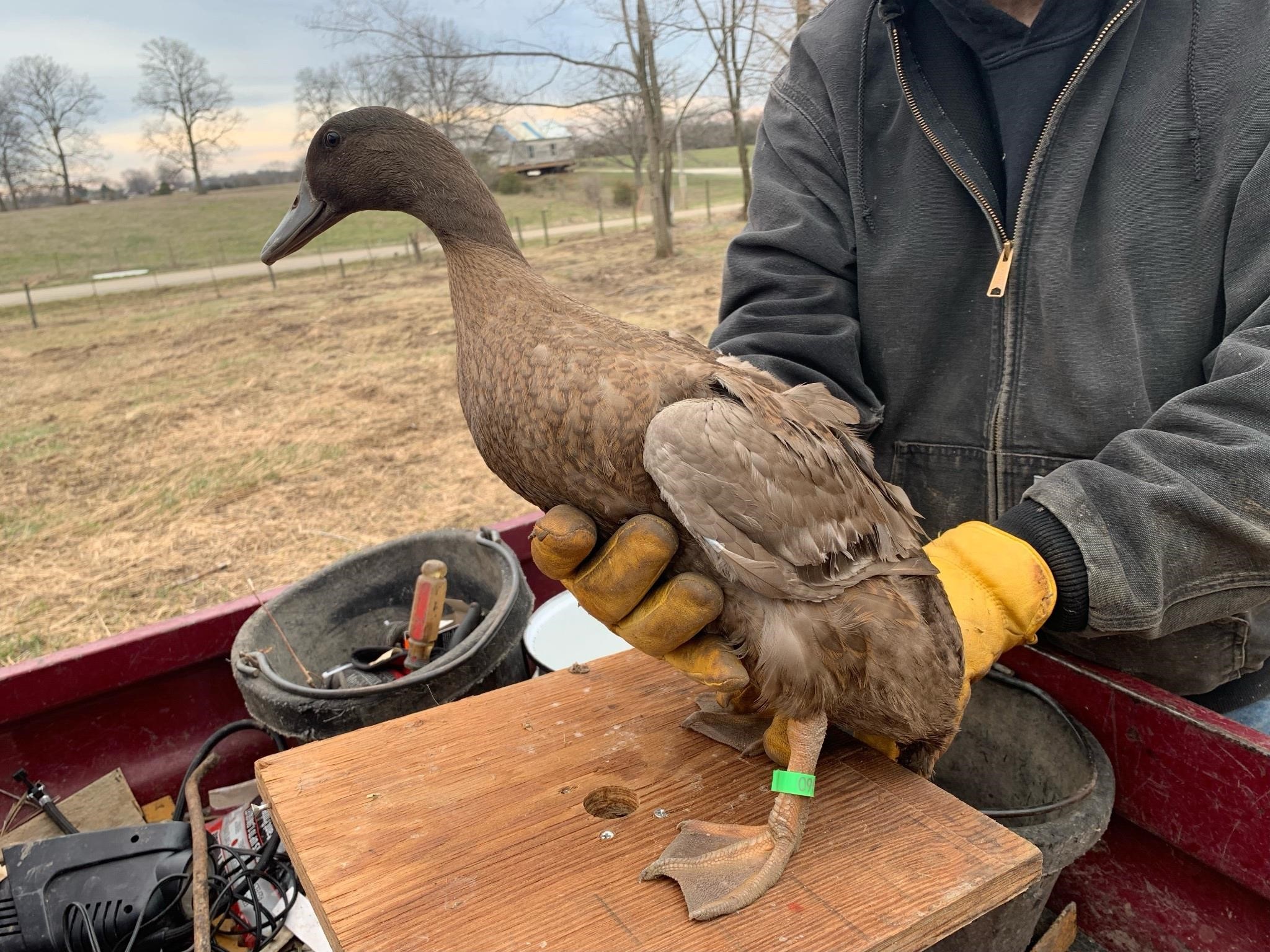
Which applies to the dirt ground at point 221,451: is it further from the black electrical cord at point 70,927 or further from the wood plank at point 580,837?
the wood plank at point 580,837

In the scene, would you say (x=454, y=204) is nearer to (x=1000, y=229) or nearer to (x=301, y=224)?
(x=301, y=224)

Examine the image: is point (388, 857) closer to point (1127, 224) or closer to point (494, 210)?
point (494, 210)

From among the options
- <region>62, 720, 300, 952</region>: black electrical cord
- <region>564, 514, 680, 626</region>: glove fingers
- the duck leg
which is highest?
<region>564, 514, 680, 626</region>: glove fingers

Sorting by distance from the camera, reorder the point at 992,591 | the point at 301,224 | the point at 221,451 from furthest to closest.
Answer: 1. the point at 221,451
2. the point at 301,224
3. the point at 992,591

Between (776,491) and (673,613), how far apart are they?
0.35m

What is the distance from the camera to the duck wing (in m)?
1.71

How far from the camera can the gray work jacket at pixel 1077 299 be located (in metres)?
1.96

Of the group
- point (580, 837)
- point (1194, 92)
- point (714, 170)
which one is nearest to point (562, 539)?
point (580, 837)

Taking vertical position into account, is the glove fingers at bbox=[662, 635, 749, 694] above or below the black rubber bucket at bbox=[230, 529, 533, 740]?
above

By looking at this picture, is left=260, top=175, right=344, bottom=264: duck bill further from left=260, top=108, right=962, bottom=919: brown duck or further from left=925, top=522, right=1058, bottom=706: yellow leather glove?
left=925, top=522, right=1058, bottom=706: yellow leather glove

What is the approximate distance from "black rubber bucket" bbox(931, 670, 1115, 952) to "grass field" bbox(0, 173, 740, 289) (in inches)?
751

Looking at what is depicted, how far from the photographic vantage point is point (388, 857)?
1.72 m

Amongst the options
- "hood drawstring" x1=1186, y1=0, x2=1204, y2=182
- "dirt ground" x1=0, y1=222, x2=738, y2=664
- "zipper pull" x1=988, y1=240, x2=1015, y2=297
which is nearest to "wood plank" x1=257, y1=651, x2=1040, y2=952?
"zipper pull" x1=988, y1=240, x2=1015, y2=297

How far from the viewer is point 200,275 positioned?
2145 centimetres
